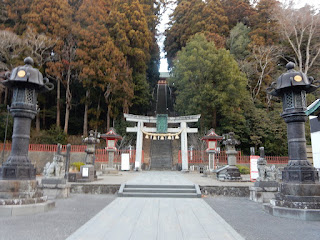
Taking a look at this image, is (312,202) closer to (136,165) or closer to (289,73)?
(289,73)

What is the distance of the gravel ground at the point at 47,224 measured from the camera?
11.3 ft

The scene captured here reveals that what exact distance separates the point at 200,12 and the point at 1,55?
21744mm

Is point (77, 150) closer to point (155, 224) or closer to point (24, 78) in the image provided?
point (24, 78)

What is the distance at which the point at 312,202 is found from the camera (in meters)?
4.79

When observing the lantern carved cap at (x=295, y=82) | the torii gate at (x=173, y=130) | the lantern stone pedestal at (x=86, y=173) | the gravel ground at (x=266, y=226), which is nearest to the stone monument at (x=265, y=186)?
the gravel ground at (x=266, y=226)

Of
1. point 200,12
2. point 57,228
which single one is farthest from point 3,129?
point 200,12

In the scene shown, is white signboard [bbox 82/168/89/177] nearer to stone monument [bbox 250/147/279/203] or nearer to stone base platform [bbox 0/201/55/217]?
stone base platform [bbox 0/201/55/217]

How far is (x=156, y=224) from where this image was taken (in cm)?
417

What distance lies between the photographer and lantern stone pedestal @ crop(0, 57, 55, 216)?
192 inches

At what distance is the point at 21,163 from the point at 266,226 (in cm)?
565

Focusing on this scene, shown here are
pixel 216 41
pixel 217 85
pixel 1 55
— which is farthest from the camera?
pixel 216 41

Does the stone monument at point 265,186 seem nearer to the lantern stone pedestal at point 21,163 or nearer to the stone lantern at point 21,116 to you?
the lantern stone pedestal at point 21,163

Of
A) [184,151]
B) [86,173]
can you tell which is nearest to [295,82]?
[86,173]

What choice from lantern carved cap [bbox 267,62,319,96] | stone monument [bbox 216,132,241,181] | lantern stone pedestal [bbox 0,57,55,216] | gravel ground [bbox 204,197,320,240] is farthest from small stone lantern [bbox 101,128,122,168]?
lantern carved cap [bbox 267,62,319,96]
